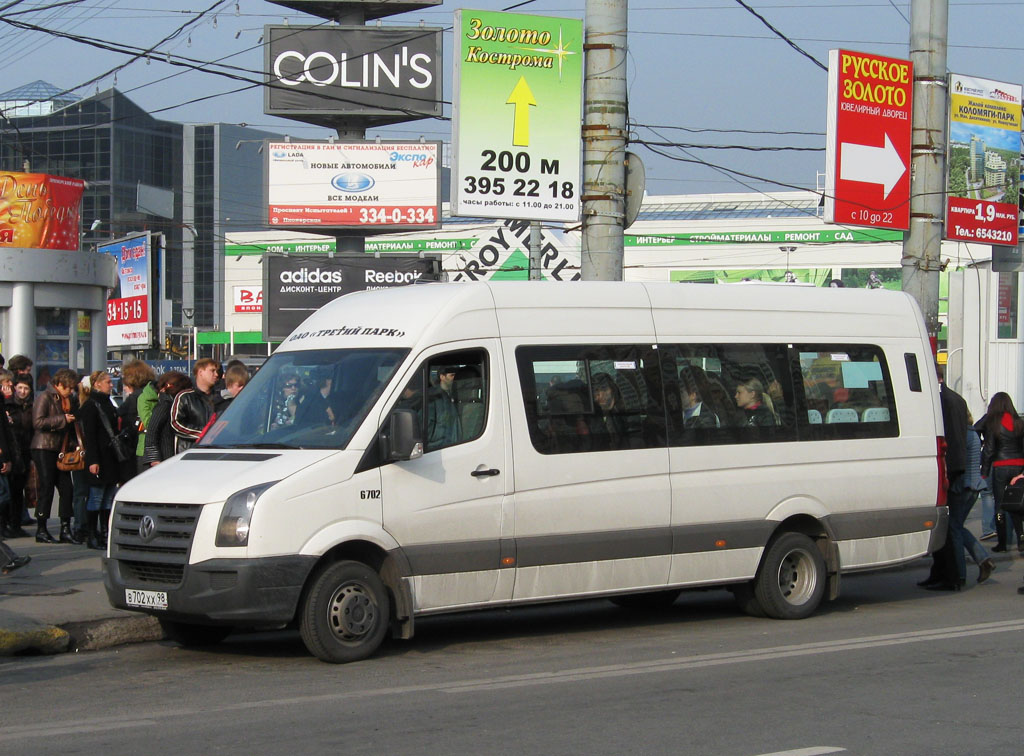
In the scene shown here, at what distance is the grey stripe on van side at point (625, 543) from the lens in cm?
914

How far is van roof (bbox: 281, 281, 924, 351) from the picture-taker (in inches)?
370

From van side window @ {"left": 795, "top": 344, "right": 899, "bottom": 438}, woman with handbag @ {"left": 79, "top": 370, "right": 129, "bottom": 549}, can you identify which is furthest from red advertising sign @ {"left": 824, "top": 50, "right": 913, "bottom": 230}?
woman with handbag @ {"left": 79, "top": 370, "right": 129, "bottom": 549}

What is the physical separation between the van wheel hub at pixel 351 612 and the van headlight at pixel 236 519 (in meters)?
0.74

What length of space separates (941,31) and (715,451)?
29.3 ft

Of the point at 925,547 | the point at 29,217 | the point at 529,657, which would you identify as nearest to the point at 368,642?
the point at 529,657

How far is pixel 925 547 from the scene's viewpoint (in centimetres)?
1172

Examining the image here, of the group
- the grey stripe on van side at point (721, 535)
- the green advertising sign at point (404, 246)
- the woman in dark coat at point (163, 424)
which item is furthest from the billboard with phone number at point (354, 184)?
the green advertising sign at point (404, 246)

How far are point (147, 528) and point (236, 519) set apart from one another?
29.5 inches

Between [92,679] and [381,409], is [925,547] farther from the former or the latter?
[92,679]

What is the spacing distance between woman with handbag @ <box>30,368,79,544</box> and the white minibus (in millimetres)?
4889

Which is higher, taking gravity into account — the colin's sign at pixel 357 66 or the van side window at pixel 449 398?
the colin's sign at pixel 357 66

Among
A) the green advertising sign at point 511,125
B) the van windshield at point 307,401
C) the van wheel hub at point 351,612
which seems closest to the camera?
the van wheel hub at point 351,612

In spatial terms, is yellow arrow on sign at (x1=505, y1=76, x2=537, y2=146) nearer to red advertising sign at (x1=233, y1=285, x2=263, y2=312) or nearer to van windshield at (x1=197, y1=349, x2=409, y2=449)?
van windshield at (x1=197, y1=349, x2=409, y2=449)

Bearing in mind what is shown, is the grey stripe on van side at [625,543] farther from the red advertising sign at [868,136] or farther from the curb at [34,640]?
the red advertising sign at [868,136]
